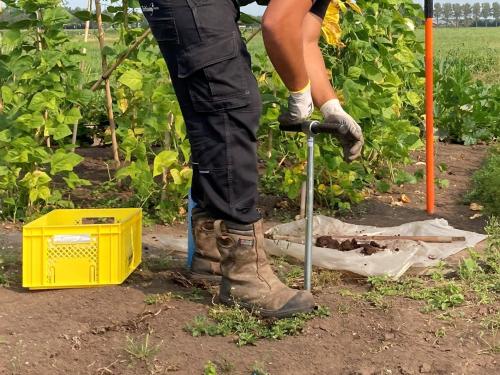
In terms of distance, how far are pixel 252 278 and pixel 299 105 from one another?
704mm

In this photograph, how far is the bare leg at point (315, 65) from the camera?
3.46 meters

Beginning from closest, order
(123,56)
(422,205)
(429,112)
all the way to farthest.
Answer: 1. (123,56)
2. (429,112)
3. (422,205)

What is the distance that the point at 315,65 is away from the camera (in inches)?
139

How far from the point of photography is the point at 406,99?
20.5 ft

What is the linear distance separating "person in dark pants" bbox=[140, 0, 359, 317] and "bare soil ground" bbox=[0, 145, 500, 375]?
0.21 metres

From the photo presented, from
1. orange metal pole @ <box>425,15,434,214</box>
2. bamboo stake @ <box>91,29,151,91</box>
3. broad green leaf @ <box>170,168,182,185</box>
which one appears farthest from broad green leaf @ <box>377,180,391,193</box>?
bamboo stake @ <box>91,29,151,91</box>

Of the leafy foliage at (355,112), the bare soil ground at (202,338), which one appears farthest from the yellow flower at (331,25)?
the bare soil ground at (202,338)

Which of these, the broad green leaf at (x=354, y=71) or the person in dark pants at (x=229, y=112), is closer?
the person in dark pants at (x=229, y=112)

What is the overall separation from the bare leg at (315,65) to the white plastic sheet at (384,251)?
81 cm

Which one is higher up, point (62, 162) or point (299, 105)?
point (299, 105)

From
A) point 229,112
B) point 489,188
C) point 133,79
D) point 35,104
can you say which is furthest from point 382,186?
point 229,112

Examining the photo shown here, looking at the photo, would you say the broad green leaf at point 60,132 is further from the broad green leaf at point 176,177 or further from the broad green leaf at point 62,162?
the broad green leaf at point 176,177

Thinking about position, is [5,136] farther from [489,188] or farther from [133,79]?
[489,188]

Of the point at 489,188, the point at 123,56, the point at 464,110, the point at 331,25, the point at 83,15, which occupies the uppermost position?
the point at 83,15
